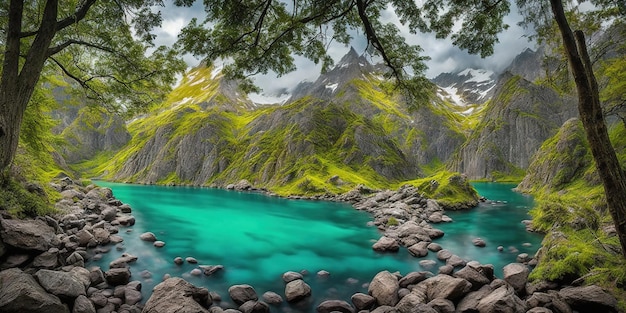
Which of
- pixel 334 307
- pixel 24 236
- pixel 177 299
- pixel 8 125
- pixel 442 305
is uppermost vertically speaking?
pixel 8 125

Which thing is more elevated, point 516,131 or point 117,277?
point 516,131

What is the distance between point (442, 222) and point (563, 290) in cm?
2710

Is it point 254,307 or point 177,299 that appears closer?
point 177,299

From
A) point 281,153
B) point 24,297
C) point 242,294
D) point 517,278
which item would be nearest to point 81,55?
point 24,297

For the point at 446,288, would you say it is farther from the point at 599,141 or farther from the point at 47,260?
the point at 47,260

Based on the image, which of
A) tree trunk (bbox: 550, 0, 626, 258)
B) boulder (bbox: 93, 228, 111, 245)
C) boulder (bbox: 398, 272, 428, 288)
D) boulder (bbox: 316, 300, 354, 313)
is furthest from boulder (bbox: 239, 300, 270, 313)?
boulder (bbox: 93, 228, 111, 245)

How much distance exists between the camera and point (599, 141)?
10930 mm

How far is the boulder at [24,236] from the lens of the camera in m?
14.5

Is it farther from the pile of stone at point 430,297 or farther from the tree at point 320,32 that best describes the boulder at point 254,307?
the tree at point 320,32

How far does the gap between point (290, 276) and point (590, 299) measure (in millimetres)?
14021

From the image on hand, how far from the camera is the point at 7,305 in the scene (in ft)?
34.0

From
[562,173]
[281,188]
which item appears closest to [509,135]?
[562,173]

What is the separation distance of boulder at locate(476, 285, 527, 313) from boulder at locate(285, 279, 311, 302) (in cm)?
794

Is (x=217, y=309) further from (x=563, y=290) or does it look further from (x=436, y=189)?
(x=436, y=189)
